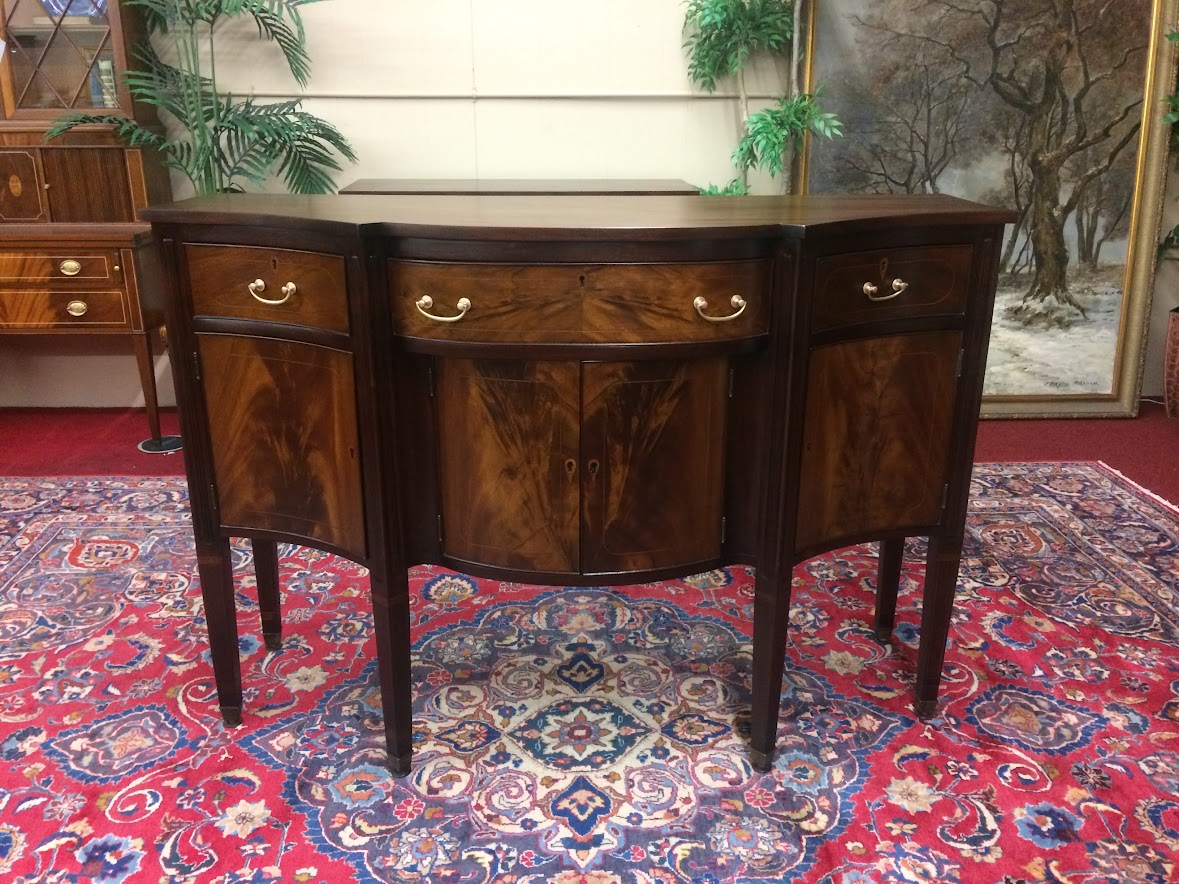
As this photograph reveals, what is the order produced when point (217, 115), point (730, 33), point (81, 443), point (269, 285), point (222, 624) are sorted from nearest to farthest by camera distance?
point (269, 285) → point (222, 624) → point (217, 115) → point (730, 33) → point (81, 443)

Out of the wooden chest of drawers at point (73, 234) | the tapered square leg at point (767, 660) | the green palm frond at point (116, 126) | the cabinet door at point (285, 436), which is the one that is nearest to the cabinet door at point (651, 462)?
the tapered square leg at point (767, 660)

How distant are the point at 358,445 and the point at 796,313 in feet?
2.58

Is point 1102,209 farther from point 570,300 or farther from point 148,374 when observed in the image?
point 148,374

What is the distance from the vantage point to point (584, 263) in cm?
157

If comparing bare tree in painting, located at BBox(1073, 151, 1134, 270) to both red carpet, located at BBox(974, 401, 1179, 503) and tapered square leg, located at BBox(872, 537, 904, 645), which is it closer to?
red carpet, located at BBox(974, 401, 1179, 503)

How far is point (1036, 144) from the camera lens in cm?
389

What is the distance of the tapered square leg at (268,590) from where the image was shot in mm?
2309

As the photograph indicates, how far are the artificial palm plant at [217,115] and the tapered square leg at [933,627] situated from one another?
279 cm

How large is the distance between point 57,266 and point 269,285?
2389 millimetres

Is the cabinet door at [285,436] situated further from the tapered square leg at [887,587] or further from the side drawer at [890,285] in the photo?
the tapered square leg at [887,587]


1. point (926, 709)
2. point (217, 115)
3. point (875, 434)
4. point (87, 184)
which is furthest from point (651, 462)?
point (87, 184)

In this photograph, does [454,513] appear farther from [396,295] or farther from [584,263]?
[584,263]

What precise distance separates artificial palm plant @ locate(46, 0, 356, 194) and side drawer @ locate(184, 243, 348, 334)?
203 cm

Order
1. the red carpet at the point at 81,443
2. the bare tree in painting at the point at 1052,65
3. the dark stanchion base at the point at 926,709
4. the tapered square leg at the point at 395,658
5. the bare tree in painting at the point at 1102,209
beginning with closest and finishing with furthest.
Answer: the tapered square leg at the point at 395,658
the dark stanchion base at the point at 926,709
the red carpet at the point at 81,443
the bare tree in painting at the point at 1052,65
the bare tree in painting at the point at 1102,209
